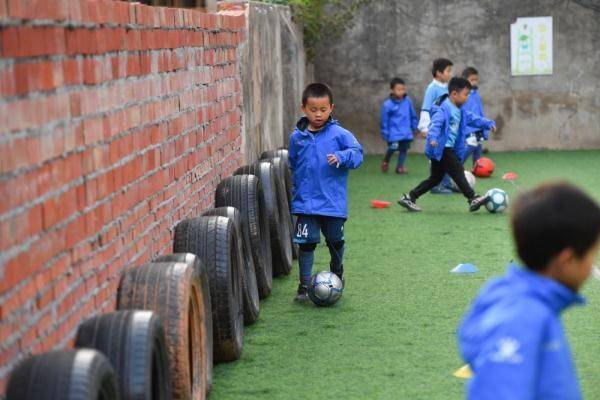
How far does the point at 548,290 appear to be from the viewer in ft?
9.58

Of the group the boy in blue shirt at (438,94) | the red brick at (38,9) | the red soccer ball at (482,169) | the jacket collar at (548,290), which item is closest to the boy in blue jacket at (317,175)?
the red brick at (38,9)

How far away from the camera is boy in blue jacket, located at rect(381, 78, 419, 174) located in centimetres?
1661

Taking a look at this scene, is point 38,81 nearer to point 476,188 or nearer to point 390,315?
point 390,315

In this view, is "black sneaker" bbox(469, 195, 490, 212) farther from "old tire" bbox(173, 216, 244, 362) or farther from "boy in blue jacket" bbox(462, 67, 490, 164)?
"old tire" bbox(173, 216, 244, 362)

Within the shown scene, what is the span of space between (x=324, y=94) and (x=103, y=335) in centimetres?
393

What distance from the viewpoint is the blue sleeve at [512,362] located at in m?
2.80

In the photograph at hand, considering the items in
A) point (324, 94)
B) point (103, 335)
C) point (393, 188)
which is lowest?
point (393, 188)

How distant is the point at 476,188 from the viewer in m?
14.4

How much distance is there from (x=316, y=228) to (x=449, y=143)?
4.81m

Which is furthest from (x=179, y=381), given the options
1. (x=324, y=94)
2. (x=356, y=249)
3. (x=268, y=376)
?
(x=356, y=249)

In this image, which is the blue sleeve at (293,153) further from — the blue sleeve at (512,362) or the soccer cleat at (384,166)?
the soccer cleat at (384,166)

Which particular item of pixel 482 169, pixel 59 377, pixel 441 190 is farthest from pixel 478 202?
pixel 59 377

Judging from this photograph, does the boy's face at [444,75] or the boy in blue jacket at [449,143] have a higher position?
the boy's face at [444,75]

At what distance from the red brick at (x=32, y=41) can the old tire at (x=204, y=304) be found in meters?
1.47
